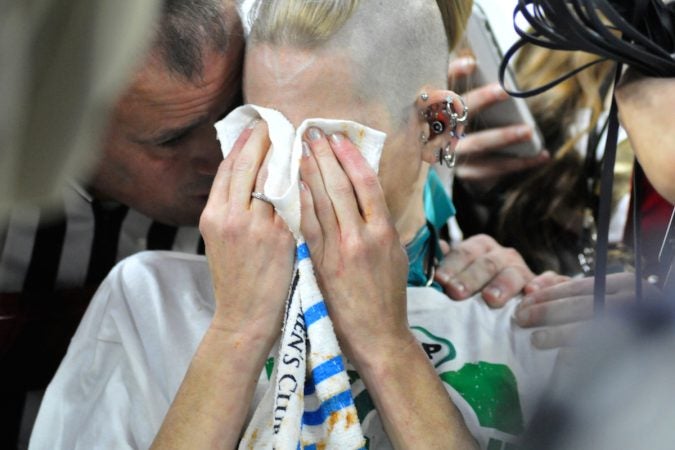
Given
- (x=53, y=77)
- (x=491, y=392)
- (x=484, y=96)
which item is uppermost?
(x=53, y=77)

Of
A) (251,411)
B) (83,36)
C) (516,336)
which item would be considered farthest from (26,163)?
(516,336)

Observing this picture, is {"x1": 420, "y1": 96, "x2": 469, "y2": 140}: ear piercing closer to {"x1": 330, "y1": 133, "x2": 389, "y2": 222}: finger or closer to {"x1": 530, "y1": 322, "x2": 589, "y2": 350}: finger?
{"x1": 330, "y1": 133, "x2": 389, "y2": 222}: finger

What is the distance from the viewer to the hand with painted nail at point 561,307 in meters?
1.49

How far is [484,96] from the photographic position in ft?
6.68

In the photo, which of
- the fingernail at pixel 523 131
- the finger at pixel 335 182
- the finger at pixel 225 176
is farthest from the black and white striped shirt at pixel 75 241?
the fingernail at pixel 523 131

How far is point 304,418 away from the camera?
1.34 m

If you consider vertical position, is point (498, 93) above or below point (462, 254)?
above

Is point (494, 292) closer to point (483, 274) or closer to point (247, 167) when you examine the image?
point (483, 274)

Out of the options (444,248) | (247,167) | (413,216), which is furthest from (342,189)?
(444,248)

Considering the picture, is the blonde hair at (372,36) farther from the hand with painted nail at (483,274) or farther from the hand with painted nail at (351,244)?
the hand with painted nail at (483,274)

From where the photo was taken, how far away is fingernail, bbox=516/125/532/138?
80.7 inches

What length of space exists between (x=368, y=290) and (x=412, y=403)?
153 millimetres

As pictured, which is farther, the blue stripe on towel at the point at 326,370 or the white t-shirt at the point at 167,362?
the white t-shirt at the point at 167,362

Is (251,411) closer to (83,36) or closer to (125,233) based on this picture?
(125,233)
